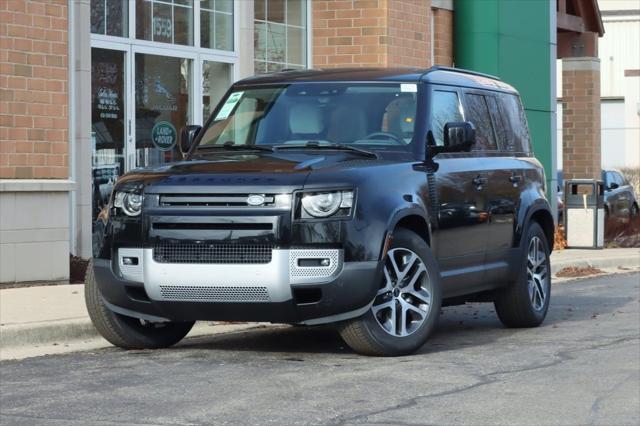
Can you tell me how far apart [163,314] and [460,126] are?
2.57 metres

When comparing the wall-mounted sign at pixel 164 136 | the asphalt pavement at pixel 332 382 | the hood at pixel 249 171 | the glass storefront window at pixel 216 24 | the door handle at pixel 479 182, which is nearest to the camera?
the asphalt pavement at pixel 332 382

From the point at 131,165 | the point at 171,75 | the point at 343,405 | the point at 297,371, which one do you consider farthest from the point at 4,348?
the point at 171,75

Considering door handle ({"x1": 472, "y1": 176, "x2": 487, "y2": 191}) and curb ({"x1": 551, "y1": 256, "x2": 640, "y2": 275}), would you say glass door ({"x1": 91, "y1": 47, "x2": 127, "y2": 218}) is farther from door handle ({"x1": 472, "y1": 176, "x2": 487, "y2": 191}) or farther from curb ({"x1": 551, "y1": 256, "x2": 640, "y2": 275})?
door handle ({"x1": 472, "y1": 176, "x2": 487, "y2": 191})

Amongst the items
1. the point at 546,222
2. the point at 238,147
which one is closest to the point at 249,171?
the point at 238,147

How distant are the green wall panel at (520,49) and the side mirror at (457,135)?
42.0 feet

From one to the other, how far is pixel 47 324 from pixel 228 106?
212 cm

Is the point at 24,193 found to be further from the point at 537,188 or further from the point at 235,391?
the point at 235,391

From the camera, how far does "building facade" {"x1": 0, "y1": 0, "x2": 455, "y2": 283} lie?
13.8 m

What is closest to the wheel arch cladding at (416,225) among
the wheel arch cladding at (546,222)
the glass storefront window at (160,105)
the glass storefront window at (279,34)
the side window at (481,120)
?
the side window at (481,120)

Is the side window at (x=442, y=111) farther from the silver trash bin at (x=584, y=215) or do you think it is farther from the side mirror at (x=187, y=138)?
the silver trash bin at (x=584, y=215)

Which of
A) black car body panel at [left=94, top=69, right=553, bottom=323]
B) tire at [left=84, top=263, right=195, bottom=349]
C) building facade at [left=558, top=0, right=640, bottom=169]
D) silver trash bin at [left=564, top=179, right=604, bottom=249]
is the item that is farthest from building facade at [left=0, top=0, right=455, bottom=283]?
building facade at [left=558, top=0, right=640, bottom=169]

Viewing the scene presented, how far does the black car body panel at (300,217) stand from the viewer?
877 cm

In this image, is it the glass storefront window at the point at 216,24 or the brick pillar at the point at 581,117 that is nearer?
the glass storefront window at the point at 216,24

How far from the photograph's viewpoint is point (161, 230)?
8.95 m
